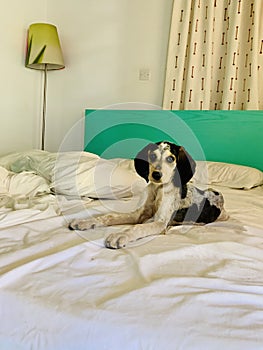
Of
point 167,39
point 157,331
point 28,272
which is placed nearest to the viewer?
point 157,331

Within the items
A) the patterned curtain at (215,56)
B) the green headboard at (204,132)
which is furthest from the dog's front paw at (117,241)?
the patterned curtain at (215,56)

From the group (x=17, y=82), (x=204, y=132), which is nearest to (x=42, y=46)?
(x=17, y=82)

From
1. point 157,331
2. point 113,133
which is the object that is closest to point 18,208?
point 157,331

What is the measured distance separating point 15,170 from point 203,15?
5.37 feet

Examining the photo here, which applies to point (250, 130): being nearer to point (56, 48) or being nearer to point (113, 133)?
point (113, 133)

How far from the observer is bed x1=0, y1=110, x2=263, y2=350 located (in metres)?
0.52

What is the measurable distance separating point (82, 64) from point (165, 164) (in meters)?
2.26

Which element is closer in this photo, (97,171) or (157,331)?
(157,331)

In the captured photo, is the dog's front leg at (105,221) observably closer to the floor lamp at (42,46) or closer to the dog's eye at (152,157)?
the dog's eye at (152,157)

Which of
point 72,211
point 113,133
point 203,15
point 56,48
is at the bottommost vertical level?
point 72,211

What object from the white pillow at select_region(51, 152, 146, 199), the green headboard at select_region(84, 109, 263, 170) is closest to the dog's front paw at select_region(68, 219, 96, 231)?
the white pillow at select_region(51, 152, 146, 199)

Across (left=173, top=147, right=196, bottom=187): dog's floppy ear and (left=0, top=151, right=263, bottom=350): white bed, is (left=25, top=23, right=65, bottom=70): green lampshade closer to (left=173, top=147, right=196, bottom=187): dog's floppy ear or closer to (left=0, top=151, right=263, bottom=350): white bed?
(left=0, top=151, right=263, bottom=350): white bed

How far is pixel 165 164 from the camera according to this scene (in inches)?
36.9

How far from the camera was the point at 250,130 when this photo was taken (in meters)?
2.17
